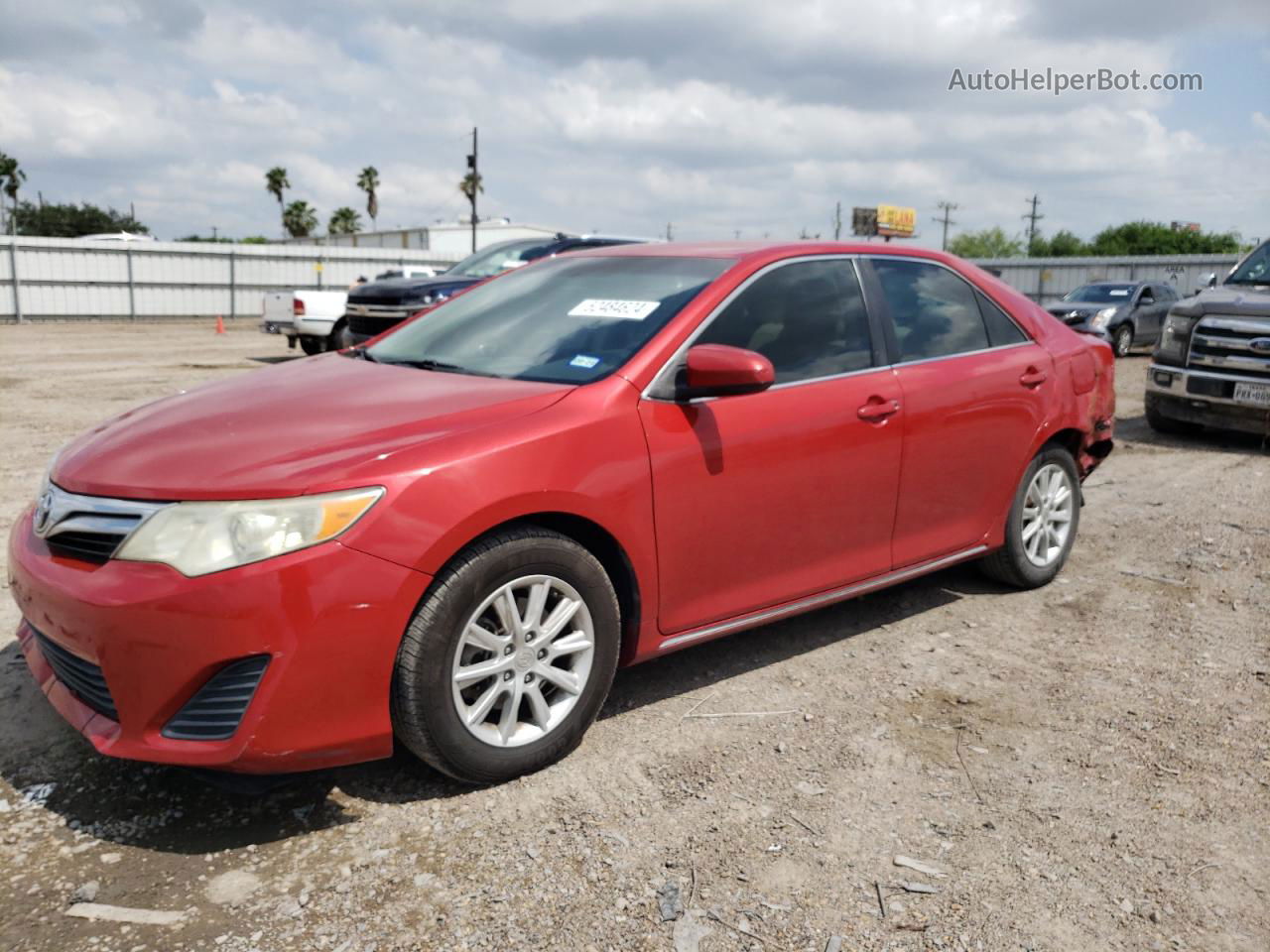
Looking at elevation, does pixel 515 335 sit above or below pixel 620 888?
above

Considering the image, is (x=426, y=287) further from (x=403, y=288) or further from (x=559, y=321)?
(x=559, y=321)

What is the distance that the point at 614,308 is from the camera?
372 cm

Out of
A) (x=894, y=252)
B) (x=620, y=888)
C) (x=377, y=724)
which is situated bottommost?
(x=620, y=888)

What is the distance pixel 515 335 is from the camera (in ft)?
12.6

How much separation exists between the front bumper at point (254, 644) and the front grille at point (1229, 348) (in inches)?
336

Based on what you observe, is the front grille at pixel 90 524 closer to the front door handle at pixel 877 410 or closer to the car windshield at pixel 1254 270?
the front door handle at pixel 877 410

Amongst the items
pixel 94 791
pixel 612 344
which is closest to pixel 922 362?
pixel 612 344

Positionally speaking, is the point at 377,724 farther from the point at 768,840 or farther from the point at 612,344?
the point at 612,344

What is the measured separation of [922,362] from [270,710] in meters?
2.83

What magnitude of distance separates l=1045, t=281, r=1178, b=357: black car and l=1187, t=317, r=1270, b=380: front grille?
9426 mm

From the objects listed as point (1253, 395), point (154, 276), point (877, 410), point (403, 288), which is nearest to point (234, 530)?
point (877, 410)

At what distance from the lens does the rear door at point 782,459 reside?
340 cm

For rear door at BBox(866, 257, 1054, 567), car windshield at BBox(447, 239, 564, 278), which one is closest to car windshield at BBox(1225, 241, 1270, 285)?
rear door at BBox(866, 257, 1054, 567)

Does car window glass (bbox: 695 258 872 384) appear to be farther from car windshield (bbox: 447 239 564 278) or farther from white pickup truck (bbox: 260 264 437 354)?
white pickup truck (bbox: 260 264 437 354)
